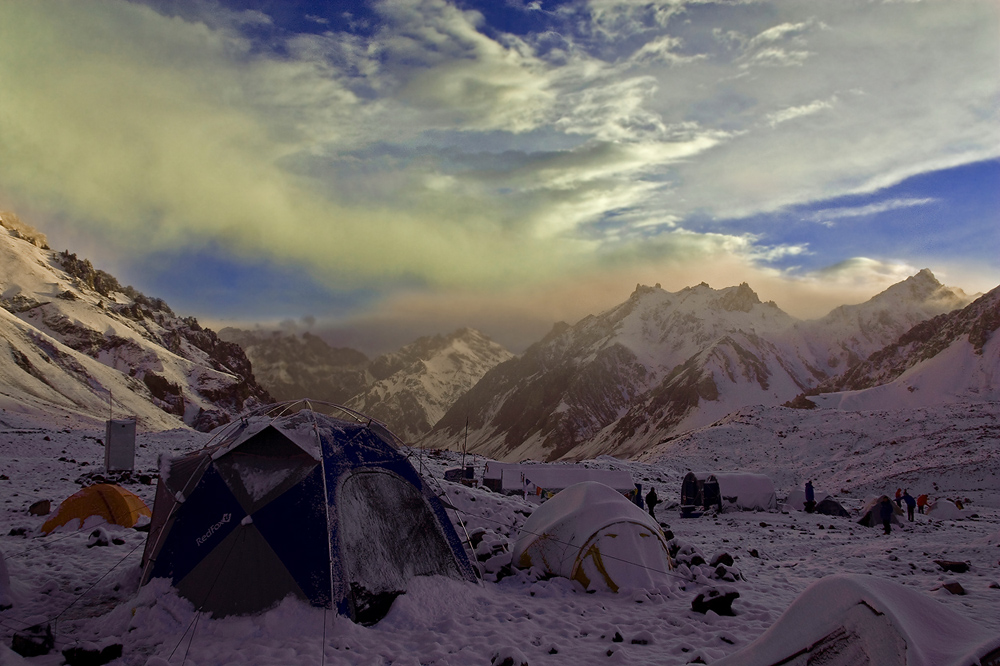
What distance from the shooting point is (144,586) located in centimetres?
960

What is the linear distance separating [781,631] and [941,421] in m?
67.5

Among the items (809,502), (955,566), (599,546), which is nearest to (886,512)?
(809,502)

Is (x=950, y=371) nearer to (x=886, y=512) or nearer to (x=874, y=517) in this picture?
(x=874, y=517)

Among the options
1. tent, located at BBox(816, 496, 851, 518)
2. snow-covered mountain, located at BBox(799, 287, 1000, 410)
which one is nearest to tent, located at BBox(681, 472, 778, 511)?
tent, located at BBox(816, 496, 851, 518)

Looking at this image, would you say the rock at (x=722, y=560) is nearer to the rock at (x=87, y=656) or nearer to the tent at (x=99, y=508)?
the rock at (x=87, y=656)

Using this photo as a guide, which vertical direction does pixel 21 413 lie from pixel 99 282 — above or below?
below

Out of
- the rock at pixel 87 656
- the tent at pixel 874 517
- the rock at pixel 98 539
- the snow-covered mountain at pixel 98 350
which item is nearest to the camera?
the rock at pixel 87 656

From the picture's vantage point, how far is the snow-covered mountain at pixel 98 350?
8612 centimetres

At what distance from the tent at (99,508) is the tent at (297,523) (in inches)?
259

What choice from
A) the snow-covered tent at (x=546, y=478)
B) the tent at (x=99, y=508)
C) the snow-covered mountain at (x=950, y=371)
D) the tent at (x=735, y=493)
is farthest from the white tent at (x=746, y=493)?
the snow-covered mountain at (x=950, y=371)

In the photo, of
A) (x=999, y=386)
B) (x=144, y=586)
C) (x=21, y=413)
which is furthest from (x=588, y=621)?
(x=999, y=386)

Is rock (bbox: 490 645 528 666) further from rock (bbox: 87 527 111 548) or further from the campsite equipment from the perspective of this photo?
the campsite equipment

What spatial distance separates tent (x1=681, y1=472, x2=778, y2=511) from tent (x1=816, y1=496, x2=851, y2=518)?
2434 mm

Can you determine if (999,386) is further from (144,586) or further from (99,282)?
(99,282)
